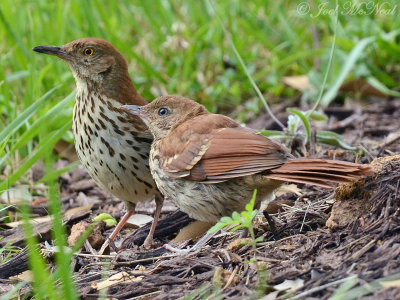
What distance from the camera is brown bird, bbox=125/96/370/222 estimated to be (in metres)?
3.63

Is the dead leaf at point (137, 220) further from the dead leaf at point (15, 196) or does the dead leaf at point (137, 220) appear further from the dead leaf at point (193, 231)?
the dead leaf at point (15, 196)

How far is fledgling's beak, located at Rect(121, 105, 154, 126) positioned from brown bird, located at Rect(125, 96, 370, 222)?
165mm

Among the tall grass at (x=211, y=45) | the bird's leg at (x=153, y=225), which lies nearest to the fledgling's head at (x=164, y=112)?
the bird's leg at (x=153, y=225)

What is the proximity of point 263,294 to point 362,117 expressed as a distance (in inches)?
143

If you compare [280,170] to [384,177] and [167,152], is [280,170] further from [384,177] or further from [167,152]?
[167,152]

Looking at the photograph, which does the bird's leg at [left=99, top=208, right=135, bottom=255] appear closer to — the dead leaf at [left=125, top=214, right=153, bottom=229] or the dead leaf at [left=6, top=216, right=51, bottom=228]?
the dead leaf at [left=125, top=214, right=153, bottom=229]

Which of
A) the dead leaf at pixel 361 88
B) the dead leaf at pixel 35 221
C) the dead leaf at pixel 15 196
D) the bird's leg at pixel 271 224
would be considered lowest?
the dead leaf at pixel 361 88

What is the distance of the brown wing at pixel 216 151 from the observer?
3.83m

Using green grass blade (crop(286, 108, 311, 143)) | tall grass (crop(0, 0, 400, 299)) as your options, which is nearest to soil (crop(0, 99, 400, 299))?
green grass blade (crop(286, 108, 311, 143))

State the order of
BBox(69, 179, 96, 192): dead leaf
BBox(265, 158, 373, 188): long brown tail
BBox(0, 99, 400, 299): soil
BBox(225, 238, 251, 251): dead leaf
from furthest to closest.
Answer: BBox(69, 179, 96, 192): dead leaf
BBox(225, 238, 251, 251): dead leaf
BBox(265, 158, 373, 188): long brown tail
BBox(0, 99, 400, 299): soil

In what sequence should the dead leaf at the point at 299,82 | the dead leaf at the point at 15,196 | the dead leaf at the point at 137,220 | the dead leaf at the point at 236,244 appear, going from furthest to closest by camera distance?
the dead leaf at the point at 299,82 → the dead leaf at the point at 15,196 → the dead leaf at the point at 137,220 → the dead leaf at the point at 236,244

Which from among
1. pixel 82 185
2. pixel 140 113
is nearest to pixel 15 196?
pixel 82 185

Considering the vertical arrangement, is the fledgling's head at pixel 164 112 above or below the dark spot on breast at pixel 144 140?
above

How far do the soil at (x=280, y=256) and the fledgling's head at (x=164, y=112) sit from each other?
70 cm
